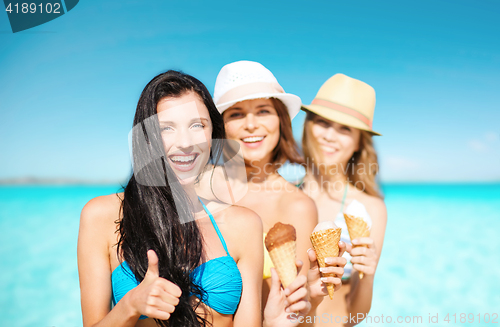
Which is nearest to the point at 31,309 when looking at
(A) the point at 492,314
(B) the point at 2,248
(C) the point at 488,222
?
(B) the point at 2,248

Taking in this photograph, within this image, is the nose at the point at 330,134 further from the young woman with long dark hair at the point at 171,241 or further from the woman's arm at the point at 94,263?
the woman's arm at the point at 94,263

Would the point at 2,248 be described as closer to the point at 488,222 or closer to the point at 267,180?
the point at 267,180

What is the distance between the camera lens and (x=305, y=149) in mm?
3922

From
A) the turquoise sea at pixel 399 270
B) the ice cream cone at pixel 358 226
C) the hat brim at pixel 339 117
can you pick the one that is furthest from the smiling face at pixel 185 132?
the turquoise sea at pixel 399 270

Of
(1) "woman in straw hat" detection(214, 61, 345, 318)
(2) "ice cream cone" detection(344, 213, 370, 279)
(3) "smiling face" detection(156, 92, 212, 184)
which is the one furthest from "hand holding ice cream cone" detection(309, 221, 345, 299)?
(3) "smiling face" detection(156, 92, 212, 184)

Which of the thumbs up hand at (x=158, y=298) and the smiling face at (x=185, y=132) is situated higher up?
the smiling face at (x=185, y=132)

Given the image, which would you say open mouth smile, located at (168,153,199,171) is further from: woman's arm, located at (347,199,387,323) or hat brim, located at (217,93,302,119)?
woman's arm, located at (347,199,387,323)

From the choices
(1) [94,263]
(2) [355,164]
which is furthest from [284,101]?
(1) [94,263]

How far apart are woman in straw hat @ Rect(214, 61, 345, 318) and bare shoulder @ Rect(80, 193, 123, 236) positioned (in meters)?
1.45

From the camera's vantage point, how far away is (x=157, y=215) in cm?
205

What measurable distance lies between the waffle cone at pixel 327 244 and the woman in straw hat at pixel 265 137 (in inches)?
33.2

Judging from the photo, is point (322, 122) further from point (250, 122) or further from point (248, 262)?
point (248, 262)

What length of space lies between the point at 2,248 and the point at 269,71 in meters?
20.6

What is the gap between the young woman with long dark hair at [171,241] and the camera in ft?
6.59
